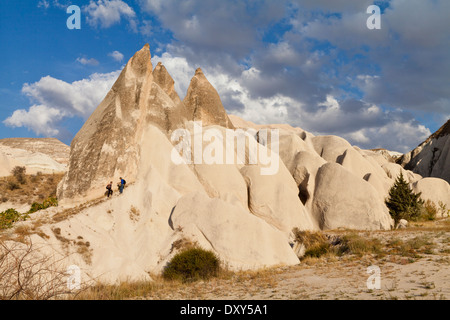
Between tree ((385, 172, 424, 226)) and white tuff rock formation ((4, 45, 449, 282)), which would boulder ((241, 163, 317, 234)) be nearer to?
white tuff rock formation ((4, 45, 449, 282))

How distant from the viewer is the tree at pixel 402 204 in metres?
25.0

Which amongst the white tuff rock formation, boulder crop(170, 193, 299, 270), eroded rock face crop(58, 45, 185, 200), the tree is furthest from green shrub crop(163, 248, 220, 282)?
the tree

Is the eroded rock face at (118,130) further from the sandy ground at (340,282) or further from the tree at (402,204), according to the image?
the tree at (402,204)

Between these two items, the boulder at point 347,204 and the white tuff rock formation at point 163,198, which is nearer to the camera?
the white tuff rock formation at point 163,198

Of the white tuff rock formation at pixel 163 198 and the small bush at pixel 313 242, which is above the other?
the white tuff rock formation at pixel 163 198

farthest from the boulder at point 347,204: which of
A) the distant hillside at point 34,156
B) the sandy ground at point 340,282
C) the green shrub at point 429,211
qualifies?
the distant hillside at point 34,156

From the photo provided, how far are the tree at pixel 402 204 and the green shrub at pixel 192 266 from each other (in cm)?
1857

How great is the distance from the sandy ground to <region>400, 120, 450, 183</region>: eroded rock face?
39122 mm

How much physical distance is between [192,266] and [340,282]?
5.33m

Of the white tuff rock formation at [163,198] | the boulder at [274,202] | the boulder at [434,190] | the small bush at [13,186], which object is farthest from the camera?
the boulder at [434,190]

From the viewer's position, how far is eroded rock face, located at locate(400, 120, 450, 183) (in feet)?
145

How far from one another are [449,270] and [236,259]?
23.6 feet

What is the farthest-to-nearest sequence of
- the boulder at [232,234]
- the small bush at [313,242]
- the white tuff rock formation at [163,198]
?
1. the small bush at [313,242]
2. the boulder at [232,234]
3. the white tuff rock formation at [163,198]
